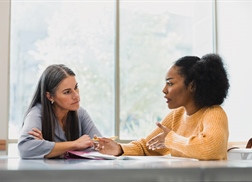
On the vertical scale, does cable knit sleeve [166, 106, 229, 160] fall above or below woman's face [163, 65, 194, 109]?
below

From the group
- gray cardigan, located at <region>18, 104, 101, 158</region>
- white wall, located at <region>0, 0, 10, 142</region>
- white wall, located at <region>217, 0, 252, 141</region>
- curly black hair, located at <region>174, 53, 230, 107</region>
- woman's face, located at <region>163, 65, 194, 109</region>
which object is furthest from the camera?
white wall, located at <region>217, 0, 252, 141</region>

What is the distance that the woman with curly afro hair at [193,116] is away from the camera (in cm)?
151

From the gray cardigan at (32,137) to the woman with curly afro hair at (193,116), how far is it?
21 cm

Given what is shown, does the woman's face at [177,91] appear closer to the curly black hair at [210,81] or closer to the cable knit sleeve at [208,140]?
the curly black hair at [210,81]

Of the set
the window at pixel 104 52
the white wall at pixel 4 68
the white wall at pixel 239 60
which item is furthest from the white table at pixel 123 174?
the white wall at pixel 239 60

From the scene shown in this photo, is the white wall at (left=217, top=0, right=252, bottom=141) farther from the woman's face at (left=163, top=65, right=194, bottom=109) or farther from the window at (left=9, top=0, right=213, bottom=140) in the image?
the woman's face at (left=163, top=65, right=194, bottom=109)

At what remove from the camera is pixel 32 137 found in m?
1.67

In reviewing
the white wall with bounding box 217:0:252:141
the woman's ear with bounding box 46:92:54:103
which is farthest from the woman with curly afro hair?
the white wall with bounding box 217:0:252:141

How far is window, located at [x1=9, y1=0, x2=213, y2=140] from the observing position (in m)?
4.08

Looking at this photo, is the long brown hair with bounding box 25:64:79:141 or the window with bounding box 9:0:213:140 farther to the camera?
the window with bounding box 9:0:213:140

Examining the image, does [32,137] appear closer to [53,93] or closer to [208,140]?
[53,93]

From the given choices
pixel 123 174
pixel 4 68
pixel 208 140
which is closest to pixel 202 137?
Answer: pixel 208 140

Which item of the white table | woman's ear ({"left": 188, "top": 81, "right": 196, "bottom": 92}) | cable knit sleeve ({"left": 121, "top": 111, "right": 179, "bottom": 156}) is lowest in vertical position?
cable knit sleeve ({"left": 121, "top": 111, "right": 179, "bottom": 156})

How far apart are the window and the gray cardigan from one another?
2.00 meters
